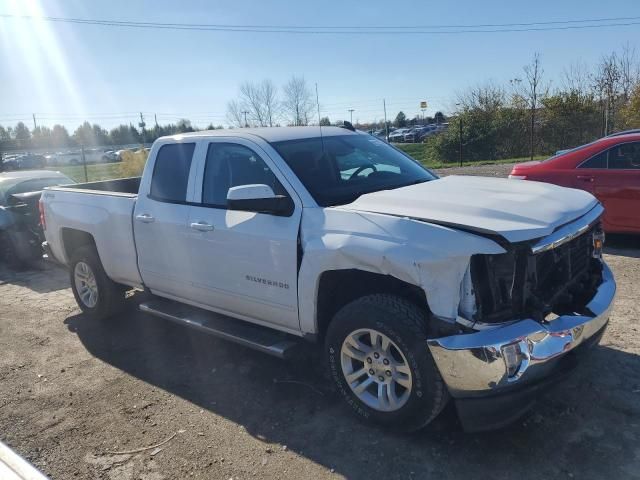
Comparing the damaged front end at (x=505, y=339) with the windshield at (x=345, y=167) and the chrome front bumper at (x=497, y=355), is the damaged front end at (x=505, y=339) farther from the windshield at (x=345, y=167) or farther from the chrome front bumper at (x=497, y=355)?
the windshield at (x=345, y=167)

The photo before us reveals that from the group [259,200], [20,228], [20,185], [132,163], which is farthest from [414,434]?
[132,163]

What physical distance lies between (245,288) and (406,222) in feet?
4.85

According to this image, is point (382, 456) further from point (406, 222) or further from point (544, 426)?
point (406, 222)

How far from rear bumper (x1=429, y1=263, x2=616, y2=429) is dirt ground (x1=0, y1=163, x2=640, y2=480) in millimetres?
392

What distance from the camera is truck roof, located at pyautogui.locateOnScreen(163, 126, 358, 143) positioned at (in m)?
4.34

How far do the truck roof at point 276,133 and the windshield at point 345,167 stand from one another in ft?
0.26

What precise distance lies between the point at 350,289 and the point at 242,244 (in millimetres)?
892

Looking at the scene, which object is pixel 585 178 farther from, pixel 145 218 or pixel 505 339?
pixel 145 218

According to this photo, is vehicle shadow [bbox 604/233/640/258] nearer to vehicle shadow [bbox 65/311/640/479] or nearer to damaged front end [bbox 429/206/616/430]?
vehicle shadow [bbox 65/311/640/479]

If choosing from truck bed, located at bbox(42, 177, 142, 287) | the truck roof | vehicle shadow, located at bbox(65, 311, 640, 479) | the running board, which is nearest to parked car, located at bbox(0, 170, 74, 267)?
truck bed, located at bbox(42, 177, 142, 287)

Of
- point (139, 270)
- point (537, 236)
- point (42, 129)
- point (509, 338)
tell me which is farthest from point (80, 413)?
point (42, 129)

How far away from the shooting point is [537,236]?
9.64 ft

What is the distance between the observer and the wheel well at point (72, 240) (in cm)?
605

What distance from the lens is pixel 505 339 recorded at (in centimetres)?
282
